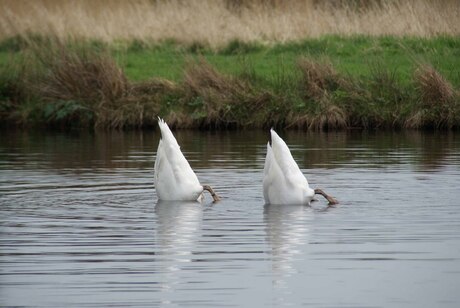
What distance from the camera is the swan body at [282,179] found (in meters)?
13.5

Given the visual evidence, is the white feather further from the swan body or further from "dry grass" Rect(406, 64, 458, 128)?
"dry grass" Rect(406, 64, 458, 128)

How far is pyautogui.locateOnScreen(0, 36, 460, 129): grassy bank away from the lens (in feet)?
75.8

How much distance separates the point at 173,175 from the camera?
14.1 m

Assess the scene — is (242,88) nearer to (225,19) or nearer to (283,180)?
(225,19)

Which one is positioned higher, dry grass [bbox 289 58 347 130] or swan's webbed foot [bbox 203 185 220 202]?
dry grass [bbox 289 58 347 130]

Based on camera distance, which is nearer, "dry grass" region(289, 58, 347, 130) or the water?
the water

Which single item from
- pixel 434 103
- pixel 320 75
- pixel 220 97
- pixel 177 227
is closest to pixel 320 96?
pixel 320 75

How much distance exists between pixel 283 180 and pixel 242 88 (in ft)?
34.4

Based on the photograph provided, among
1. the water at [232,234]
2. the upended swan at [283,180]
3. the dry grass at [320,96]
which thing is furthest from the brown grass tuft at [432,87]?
the upended swan at [283,180]

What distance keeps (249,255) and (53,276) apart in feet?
5.55

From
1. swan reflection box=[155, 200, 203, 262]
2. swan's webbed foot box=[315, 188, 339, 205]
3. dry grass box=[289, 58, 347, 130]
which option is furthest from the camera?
dry grass box=[289, 58, 347, 130]

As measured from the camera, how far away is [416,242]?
11258 mm

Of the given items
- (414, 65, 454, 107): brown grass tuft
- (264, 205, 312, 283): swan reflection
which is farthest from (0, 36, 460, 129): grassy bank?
(264, 205, 312, 283): swan reflection

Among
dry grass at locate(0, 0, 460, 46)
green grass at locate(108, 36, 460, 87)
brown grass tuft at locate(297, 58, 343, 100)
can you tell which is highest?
dry grass at locate(0, 0, 460, 46)
